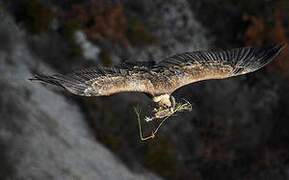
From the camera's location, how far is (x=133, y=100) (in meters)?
11.3

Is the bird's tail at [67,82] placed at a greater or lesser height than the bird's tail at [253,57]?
lesser

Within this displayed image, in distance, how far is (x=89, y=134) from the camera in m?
10.7

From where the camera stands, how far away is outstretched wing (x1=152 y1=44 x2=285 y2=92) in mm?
6109

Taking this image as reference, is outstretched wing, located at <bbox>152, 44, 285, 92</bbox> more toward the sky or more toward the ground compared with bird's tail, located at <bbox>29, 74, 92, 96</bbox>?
more toward the sky

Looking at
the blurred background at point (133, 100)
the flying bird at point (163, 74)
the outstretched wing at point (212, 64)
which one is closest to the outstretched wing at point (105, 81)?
the flying bird at point (163, 74)

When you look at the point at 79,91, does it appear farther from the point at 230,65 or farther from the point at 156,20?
the point at 156,20

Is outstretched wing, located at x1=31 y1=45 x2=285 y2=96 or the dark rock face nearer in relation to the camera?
outstretched wing, located at x1=31 y1=45 x2=285 y2=96

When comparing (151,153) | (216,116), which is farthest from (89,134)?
(216,116)

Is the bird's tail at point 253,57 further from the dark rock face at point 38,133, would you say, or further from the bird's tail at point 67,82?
the dark rock face at point 38,133

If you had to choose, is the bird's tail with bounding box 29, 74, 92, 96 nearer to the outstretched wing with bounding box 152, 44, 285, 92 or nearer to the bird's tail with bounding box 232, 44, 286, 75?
the outstretched wing with bounding box 152, 44, 285, 92

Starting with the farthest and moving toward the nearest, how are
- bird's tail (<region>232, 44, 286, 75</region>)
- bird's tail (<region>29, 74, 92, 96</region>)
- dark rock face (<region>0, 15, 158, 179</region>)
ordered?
dark rock face (<region>0, 15, 158, 179</region>) < bird's tail (<region>232, 44, 286, 75</region>) < bird's tail (<region>29, 74, 92, 96</region>)

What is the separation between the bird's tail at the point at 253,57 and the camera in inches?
252

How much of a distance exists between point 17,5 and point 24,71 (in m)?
1.86

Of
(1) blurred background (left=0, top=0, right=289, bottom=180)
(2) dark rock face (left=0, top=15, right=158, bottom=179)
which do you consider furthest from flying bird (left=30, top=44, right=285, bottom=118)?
(2) dark rock face (left=0, top=15, right=158, bottom=179)
